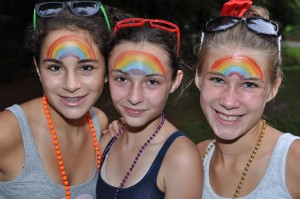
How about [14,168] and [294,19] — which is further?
[294,19]

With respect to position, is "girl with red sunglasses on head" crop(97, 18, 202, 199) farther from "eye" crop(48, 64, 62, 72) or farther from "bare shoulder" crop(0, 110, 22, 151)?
"bare shoulder" crop(0, 110, 22, 151)

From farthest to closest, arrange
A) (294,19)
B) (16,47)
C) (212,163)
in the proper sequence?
(294,19) < (16,47) < (212,163)

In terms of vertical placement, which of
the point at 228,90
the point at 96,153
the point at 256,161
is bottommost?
the point at 96,153

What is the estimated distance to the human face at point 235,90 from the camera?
246 cm

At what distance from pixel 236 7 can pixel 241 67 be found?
433 mm

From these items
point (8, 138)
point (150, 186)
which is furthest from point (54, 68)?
point (150, 186)

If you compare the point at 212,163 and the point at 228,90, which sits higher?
the point at 228,90

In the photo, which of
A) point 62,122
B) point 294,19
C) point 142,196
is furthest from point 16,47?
point 294,19

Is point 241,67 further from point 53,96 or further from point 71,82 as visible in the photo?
point 53,96

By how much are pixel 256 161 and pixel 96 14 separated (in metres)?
1.39

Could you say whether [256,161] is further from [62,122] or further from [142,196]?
[62,122]

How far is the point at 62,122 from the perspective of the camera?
2865 mm

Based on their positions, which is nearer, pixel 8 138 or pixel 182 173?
pixel 182 173

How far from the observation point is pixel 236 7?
264 cm
